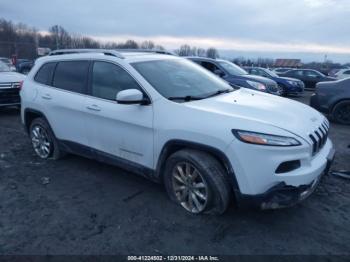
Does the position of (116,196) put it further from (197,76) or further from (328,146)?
(328,146)

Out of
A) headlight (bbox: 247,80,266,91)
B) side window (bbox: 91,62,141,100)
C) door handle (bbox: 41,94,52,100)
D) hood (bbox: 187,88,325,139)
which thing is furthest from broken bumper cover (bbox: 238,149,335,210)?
headlight (bbox: 247,80,266,91)

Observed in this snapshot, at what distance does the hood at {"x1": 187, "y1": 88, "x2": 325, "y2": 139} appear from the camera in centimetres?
309

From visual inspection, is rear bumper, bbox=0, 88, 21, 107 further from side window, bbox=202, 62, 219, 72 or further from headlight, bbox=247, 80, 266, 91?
headlight, bbox=247, 80, 266, 91

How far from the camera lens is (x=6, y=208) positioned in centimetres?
371

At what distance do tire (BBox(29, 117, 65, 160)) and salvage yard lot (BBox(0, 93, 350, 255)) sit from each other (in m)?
0.63

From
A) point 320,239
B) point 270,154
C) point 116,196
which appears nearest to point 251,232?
point 320,239

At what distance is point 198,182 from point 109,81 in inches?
A: 69.8

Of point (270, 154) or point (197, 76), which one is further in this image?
point (197, 76)

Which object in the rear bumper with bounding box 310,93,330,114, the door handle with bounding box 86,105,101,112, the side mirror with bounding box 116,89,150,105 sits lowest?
the rear bumper with bounding box 310,93,330,114

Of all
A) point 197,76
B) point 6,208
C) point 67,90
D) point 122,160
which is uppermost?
point 197,76

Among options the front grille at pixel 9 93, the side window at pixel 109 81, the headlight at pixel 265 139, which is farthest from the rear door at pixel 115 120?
the front grille at pixel 9 93

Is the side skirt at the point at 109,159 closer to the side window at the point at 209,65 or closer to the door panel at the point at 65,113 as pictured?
the door panel at the point at 65,113

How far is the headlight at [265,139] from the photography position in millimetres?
2871

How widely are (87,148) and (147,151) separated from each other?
1.21 m
